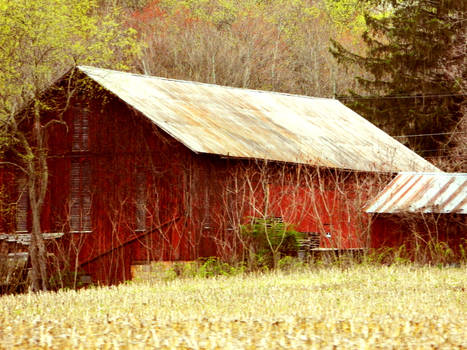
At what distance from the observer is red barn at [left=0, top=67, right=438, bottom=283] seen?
Answer: 88.7 feet

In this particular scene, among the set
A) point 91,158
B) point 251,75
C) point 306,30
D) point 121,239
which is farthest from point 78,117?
point 306,30

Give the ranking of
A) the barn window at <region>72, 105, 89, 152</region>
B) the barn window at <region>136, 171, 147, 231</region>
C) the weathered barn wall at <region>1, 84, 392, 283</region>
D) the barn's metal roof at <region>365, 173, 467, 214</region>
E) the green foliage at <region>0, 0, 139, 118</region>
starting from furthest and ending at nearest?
the barn window at <region>72, 105, 89, 152</region>, the barn window at <region>136, 171, 147, 231</region>, the weathered barn wall at <region>1, 84, 392, 283</region>, the barn's metal roof at <region>365, 173, 467, 214</region>, the green foliage at <region>0, 0, 139, 118</region>

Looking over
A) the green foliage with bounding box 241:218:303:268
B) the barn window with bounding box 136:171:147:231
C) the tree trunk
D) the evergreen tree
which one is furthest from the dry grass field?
the evergreen tree

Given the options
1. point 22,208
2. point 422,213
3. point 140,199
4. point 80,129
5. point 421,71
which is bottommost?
point 422,213

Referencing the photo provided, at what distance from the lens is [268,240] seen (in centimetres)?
2358

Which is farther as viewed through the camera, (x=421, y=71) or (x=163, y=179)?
(x=421, y=71)

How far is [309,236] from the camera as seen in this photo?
26.7m

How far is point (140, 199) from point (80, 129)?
332 cm

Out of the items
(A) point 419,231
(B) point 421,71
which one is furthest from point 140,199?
(B) point 421,71

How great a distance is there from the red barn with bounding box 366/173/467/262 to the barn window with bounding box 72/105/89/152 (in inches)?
345

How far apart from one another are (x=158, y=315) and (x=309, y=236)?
1448cm

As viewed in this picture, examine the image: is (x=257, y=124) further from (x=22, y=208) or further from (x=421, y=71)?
(x=421, y=71)

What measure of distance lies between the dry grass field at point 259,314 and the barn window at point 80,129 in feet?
36.3

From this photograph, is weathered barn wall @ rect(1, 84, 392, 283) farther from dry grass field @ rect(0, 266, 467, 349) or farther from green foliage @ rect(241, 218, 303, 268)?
dry grass field @ rect(0, 266, 467, 349)
